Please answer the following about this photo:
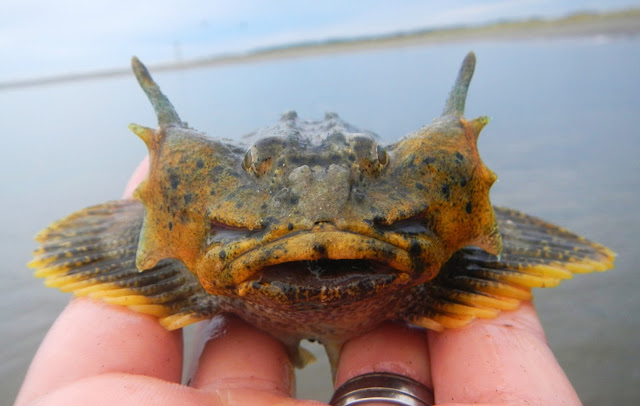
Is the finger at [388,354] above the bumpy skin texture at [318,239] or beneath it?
beneath

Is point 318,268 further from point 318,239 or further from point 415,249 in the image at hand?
point 415,249

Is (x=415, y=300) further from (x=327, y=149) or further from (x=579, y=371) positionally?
(x=579, y=371)

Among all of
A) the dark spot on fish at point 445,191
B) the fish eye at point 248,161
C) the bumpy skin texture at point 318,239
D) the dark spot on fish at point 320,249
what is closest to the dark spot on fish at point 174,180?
the bumpy skin texture at point 318,239

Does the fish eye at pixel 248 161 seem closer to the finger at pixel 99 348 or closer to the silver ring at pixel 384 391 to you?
the finger at pixel 99 348

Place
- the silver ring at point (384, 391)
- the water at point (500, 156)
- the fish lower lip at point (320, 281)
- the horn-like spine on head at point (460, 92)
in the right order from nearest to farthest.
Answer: the fish lower lip at point (320, 281) → the silver ring at point (384, 391) → the horn-like spine on head at point (460, 92) → the water at point (500, 156)

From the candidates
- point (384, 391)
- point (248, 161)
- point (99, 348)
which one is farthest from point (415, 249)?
point (99, 348)

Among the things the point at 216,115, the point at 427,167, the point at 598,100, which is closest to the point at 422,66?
the point at 598,100
